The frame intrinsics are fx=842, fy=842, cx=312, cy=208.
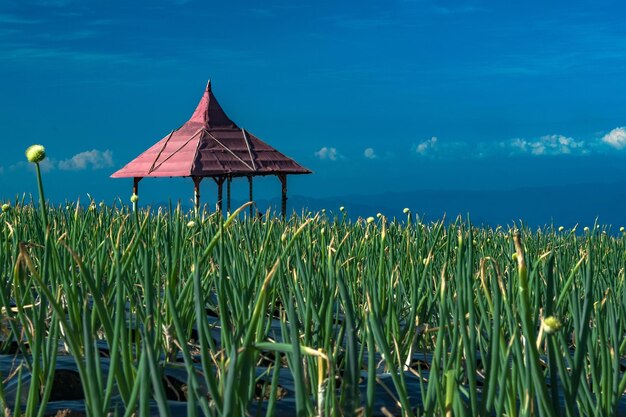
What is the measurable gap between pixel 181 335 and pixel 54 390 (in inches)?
29.5

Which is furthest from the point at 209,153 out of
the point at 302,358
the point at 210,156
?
the point at 302,358

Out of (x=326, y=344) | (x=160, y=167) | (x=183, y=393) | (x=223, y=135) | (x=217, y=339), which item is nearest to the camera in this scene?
(x=326, y=344)

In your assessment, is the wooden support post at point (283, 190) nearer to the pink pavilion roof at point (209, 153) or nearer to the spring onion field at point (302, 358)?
the pink pavilion roof at point (209, 153)

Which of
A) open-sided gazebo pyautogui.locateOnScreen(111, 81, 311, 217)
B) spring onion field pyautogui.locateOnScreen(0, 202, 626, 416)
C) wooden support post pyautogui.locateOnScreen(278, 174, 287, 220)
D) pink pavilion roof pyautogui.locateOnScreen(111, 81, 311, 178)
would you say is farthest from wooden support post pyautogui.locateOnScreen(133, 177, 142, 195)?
spring onion field pyautogui.locateOnScreen(0, 202, 626, 416)

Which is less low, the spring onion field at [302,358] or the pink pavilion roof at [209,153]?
the pink pavilion roof at [209,153]

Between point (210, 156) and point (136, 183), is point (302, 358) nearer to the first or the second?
point (210, 156)

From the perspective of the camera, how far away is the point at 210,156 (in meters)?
20.1

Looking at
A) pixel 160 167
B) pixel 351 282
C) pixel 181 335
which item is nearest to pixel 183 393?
pixel 181 335

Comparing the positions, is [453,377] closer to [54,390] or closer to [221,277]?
[221,277]

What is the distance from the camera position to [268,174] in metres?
20.7

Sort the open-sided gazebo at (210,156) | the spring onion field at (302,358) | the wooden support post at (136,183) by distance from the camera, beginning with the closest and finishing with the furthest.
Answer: the spring onion field at (302,358) < the open-sided gazebo at (210,156) < the wooden support post at (136,183)

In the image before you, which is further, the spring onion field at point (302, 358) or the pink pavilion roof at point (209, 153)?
the pink pavilion roof at point (209, 153)

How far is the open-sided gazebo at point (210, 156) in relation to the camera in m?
19.7

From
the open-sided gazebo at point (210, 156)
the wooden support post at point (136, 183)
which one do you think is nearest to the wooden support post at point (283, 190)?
the open-sided gazebo at point (210, 156)
